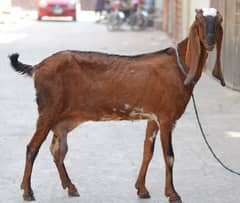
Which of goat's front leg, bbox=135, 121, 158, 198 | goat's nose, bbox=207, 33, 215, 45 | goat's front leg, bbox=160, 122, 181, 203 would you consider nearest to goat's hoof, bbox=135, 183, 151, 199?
goat's front leg, bbox=135, 121, 158, 198

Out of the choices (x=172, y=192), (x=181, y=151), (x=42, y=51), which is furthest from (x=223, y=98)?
(x=42, y=51)

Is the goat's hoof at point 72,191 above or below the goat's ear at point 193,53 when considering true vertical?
below

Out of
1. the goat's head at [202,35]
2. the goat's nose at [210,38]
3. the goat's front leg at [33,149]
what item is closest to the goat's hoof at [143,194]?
the goat's front leg at [33,149]

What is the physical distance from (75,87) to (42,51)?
1464cm

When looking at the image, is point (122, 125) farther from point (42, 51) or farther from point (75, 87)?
point (42, 51)

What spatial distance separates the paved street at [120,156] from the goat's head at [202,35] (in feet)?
4.29

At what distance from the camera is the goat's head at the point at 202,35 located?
21.6ft

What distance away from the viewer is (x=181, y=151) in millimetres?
9336

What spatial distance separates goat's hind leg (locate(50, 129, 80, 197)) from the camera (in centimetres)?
733

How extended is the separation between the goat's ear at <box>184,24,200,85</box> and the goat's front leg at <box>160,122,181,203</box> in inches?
17.4

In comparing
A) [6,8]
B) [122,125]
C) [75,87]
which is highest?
[75,87]

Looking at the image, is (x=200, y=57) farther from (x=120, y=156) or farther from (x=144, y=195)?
(x=120, y=156)

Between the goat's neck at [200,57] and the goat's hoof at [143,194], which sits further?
the goat's hoof at [143,194]

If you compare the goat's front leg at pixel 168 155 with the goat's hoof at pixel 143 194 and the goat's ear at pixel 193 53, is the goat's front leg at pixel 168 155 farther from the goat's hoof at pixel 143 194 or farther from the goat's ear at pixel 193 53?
the goat's ear at pixel 193 53
